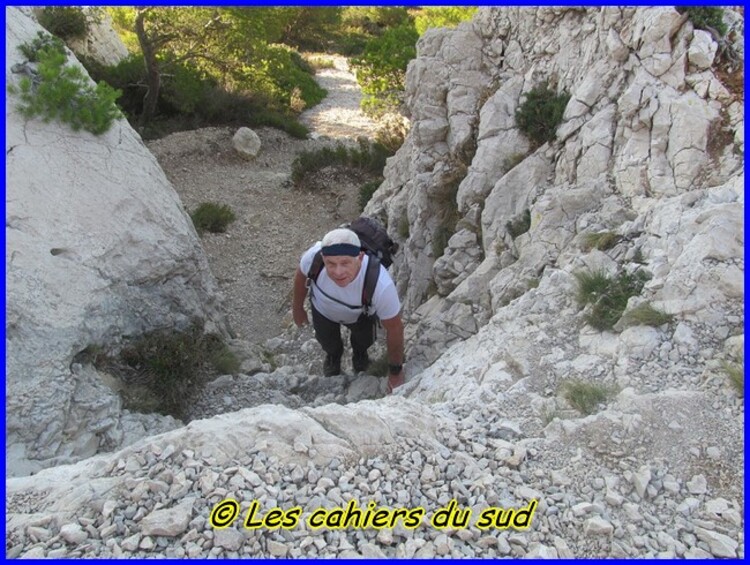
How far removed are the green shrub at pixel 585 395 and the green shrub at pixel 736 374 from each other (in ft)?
2.60

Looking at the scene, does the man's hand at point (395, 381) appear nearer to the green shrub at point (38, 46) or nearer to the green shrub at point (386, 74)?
the green shrub at point (38, 46)

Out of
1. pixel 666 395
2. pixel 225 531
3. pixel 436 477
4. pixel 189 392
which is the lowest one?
pixel 189 392

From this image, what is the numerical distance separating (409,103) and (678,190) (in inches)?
249

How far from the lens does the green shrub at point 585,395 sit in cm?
405

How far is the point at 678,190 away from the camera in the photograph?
18.5ft

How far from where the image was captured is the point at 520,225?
6.95 metres

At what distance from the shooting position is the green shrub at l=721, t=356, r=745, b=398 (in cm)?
387

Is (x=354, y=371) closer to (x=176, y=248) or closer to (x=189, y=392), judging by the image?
(x=189, y=392)

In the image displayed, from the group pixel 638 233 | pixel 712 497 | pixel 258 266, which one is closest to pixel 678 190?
pixel 638 233

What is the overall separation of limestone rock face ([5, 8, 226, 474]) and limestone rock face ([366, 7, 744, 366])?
10.7ft

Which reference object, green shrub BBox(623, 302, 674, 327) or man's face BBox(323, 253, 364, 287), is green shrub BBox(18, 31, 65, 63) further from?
green shrub BBox(623, 302, 674, 327)

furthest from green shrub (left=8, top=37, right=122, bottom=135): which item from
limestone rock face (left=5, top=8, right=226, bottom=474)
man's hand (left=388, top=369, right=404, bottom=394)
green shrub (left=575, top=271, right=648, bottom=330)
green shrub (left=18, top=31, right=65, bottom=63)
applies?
green shrub (left=575, top=271, right=648, bottom=330)

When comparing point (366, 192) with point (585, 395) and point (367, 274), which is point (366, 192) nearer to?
point (367, 274)

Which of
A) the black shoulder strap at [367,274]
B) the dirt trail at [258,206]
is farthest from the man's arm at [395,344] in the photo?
the dirt trail at [258,206]
